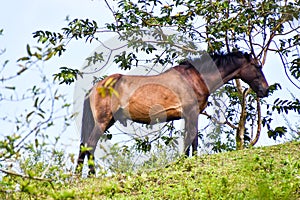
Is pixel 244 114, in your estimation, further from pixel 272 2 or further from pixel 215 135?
pixel 272 2

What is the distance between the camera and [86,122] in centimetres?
870

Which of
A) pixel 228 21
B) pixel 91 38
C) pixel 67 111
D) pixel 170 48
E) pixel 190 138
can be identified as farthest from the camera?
pixel 170 48

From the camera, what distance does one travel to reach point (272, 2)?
9266 millimetres

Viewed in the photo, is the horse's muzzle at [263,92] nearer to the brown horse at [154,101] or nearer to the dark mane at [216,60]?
the dark mane at [216,60]

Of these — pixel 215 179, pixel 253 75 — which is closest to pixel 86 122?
pixel 253 75

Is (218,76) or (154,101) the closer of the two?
(154,101)

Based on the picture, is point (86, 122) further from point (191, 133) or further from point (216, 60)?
point (216, 60)

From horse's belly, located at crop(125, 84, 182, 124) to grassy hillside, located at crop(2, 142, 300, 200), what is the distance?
151cm

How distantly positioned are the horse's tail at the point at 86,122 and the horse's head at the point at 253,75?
241cm

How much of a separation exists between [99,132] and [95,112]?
31 centimetres

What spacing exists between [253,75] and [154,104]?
5.59 ft

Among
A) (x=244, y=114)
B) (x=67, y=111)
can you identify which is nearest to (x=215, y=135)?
(x=244, y=114)

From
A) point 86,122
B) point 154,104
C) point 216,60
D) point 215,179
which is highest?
point 216,60

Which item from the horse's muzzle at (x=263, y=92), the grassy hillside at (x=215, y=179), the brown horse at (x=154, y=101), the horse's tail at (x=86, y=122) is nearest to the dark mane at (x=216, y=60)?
the brown horse at (x=154, y=101)
